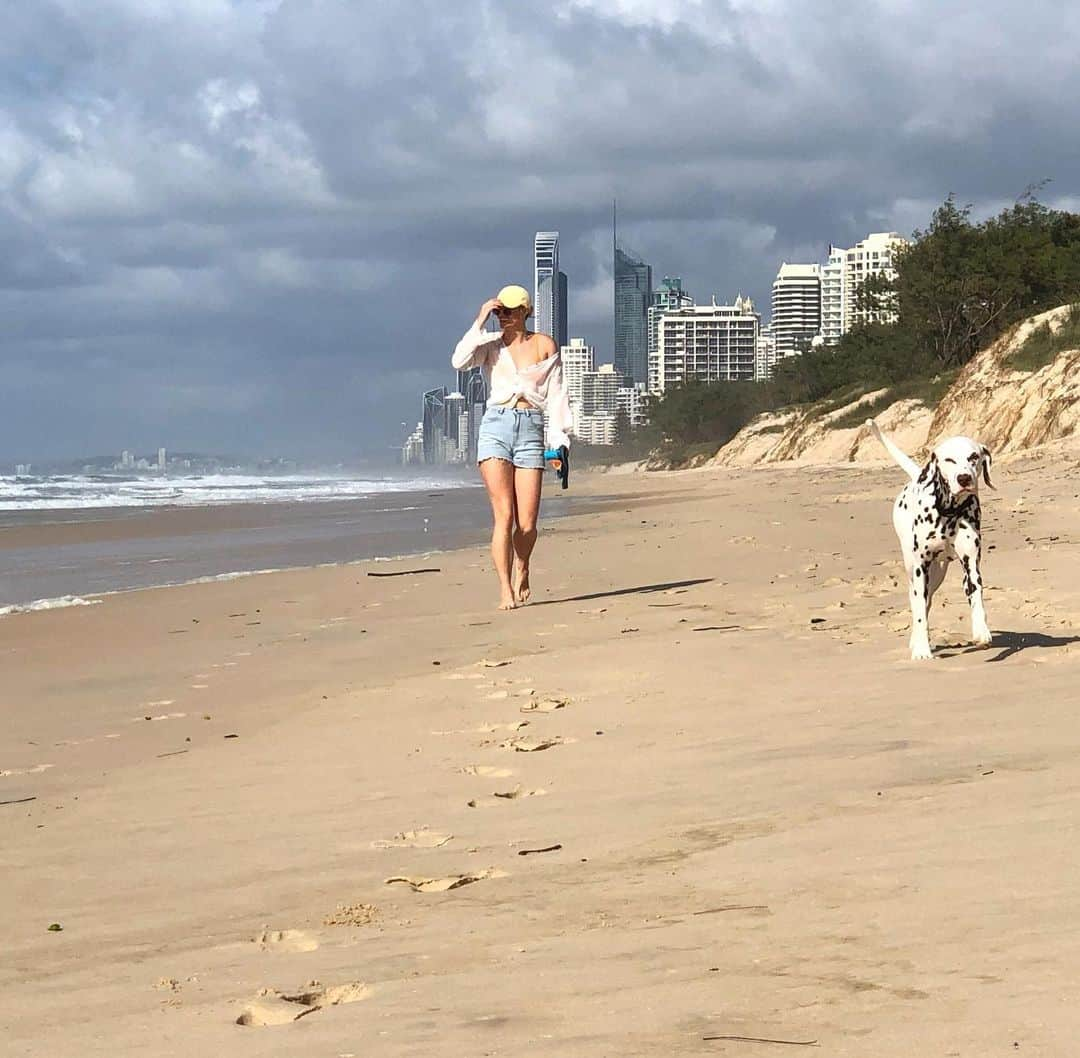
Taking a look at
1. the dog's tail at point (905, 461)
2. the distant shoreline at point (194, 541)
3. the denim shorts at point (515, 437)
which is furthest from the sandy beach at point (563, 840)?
the distant shoreline at point (194, 541)

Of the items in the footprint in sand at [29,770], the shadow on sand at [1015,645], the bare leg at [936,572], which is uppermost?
the bare leg at [936,572]

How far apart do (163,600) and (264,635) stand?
3187 mm

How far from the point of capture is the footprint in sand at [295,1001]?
9.05ft

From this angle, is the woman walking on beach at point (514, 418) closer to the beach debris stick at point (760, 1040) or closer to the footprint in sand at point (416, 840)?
the footprint in sand at point (416, 840)

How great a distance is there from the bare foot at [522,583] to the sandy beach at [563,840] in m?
1.29

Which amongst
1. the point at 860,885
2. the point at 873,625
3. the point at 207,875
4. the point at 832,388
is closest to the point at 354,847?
the point at 207,875

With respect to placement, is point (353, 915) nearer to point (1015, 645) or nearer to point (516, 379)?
point (1015, 645)

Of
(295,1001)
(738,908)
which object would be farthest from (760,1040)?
(295,1001)

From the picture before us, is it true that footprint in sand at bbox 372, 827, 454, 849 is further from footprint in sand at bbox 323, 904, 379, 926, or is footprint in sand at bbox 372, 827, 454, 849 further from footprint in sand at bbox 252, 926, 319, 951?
footprint in sand at bbox 252, 926, 319, 951

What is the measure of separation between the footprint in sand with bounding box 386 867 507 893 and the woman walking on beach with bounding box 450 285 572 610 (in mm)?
6569

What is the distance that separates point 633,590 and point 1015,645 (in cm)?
456

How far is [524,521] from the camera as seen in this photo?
10.5m

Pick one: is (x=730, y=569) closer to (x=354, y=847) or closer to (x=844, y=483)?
(x=354, y=847)

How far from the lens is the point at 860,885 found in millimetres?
3266
